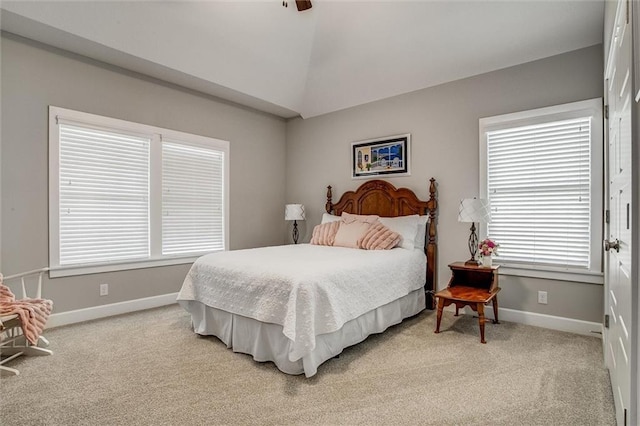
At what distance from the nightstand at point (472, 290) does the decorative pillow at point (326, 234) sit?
56.9 inches

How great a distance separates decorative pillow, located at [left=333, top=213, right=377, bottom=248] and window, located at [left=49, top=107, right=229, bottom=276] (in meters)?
1.78

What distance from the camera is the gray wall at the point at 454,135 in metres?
3.25

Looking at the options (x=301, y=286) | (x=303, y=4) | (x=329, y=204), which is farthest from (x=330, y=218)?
(x=303, y=4)

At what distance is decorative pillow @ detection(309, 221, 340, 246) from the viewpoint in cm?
421

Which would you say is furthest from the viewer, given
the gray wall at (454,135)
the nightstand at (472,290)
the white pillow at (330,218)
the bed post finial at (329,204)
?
the bed post finial at (329,204)

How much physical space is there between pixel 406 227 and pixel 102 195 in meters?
3.40

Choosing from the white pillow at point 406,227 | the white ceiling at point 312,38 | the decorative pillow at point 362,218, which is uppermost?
the white ceiling at point 312,38

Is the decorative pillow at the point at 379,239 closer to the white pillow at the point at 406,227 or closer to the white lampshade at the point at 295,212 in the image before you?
the white pillow at the point at 406,227

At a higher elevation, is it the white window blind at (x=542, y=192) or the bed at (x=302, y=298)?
the white window blind at (x=542, y=192)

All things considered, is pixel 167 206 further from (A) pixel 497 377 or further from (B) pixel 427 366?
(A) pixel 497 377

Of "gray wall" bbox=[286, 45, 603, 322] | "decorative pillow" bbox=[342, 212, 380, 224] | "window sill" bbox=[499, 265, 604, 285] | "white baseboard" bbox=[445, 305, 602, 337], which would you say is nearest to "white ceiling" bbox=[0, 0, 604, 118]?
"gray wall" bbox=[286, 45, 603, 322]

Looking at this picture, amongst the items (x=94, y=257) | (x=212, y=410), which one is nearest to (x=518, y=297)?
(x=212, y=410)

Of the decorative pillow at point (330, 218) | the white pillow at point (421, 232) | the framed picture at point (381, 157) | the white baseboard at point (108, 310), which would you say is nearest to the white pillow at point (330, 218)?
the decorative pillow at point (330, 218)

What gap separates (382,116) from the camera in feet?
15.1
